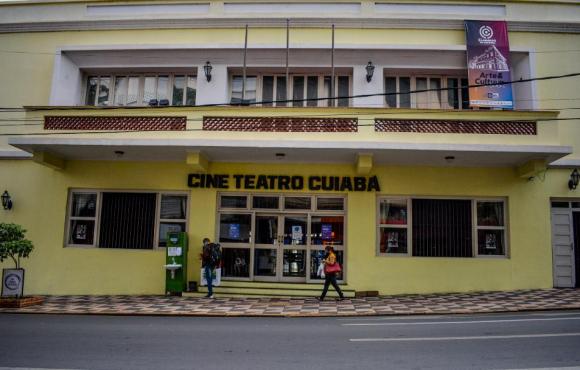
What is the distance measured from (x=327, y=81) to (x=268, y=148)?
4.07 metres

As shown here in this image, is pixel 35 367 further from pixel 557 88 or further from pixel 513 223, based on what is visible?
pixel 557 88

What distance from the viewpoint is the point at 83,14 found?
1573cm

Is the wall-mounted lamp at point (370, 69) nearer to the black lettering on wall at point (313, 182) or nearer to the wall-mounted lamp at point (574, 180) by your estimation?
the black lettering on wall at point (313, 182)

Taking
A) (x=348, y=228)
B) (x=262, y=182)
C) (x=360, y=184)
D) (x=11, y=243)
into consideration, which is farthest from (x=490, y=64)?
(x=11, y=243)

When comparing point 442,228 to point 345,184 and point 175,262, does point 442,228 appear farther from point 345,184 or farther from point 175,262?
point 175,262

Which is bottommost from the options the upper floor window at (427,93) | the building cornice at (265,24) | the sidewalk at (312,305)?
the sidewalk at (312,305)

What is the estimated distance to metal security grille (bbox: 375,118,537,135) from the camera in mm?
12625

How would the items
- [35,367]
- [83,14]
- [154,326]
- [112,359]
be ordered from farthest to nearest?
[83,14], [154,326], [112,359], [35,367]

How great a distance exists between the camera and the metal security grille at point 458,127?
Result: 1262cm

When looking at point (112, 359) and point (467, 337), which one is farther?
point (467, 337)

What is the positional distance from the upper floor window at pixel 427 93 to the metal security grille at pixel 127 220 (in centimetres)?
853

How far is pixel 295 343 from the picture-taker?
A: 284 inches

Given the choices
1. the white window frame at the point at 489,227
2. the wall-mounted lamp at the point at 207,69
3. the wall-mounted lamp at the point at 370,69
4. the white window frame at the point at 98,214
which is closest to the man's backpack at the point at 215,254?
the white window frame at the point at 98,214

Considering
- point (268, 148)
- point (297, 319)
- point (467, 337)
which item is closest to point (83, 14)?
point (268, 148)
